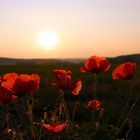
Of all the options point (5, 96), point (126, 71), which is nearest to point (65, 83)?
point (5, 96)

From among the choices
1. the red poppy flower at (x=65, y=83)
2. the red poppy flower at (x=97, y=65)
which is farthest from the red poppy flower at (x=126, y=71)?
the red poppy flower at (x=65, y=83)

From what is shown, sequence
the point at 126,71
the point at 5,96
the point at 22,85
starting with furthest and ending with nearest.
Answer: the point at 126,71, the point at 5,96, the point at 22,85

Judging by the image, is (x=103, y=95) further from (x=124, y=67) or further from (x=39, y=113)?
(x=124, y=67)

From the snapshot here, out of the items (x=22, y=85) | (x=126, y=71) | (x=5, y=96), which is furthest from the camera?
(x=126, y=71)

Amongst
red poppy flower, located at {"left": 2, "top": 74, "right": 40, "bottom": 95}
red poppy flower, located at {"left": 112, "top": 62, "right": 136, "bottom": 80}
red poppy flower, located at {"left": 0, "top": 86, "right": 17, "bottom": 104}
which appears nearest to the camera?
red poppy flower, located at {"left": 2, "top": 74, "right": 40, "bottom": 95}

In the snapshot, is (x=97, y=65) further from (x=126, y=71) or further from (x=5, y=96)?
(x=5, y=96)

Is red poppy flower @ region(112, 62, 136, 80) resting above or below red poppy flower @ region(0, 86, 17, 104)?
above

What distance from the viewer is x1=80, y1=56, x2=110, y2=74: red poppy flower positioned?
4082 mm

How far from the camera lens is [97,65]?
4109mm

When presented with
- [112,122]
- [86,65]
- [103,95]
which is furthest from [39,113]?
[86,65]

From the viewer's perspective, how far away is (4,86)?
3430mm

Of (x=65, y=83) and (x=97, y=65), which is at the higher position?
(x=97, y=65)

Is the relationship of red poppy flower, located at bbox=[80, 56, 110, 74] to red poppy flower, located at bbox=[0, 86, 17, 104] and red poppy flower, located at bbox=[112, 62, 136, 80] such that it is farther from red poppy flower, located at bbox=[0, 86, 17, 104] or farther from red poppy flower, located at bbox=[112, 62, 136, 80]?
red poppy flower, located at bbox=[0, 86, 17, 104]

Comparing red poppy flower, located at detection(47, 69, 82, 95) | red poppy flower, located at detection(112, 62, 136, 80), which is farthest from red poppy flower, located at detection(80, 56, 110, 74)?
red poppy flower, located at detection(47, 69, 82, 95)
